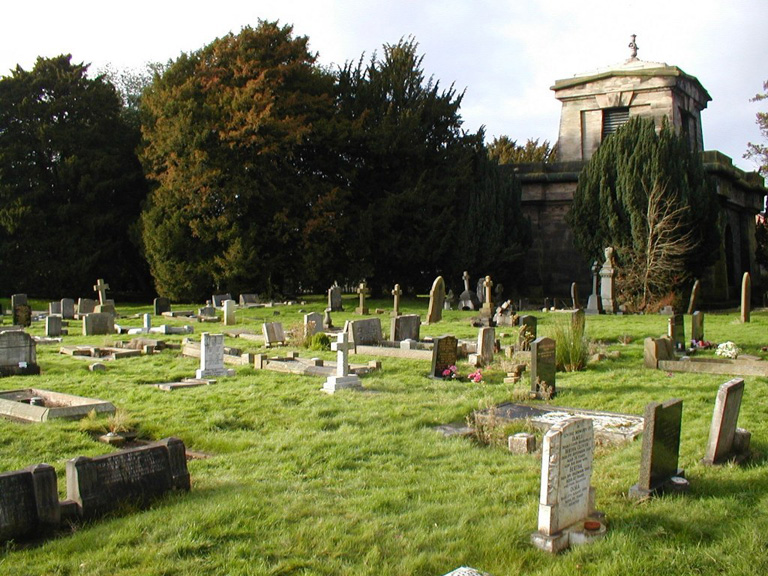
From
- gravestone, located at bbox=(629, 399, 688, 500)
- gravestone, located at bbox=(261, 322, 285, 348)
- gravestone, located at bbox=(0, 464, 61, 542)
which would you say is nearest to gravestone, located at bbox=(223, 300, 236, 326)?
gravestone, located at bbox=(261, 322, 285, 348)

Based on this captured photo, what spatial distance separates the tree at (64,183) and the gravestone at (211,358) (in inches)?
857

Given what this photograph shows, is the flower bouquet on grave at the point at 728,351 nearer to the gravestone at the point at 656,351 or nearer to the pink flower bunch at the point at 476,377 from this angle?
the gravestone at the point at 656,351

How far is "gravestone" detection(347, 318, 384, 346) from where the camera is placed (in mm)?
15000

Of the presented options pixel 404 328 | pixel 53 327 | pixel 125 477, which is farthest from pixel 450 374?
pixel 53 327

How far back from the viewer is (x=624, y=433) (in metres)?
7.59

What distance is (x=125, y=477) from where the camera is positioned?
552 cm

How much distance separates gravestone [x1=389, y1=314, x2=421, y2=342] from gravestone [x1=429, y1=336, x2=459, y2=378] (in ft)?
12.5

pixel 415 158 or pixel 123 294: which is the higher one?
pixel 415 158

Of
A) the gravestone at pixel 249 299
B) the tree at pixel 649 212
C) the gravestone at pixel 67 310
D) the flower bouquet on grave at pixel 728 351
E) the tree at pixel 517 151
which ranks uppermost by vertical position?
the tree at pixel 517 151

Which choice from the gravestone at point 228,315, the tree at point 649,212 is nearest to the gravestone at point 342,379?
the gravestone at point 228,315

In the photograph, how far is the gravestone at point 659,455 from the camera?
5.61m

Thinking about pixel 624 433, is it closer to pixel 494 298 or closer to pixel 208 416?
pixel 208 416

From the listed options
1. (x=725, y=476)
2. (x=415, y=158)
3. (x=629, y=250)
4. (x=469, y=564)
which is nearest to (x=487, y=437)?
(x=725, y=476)

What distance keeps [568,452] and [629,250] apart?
21147 mm
